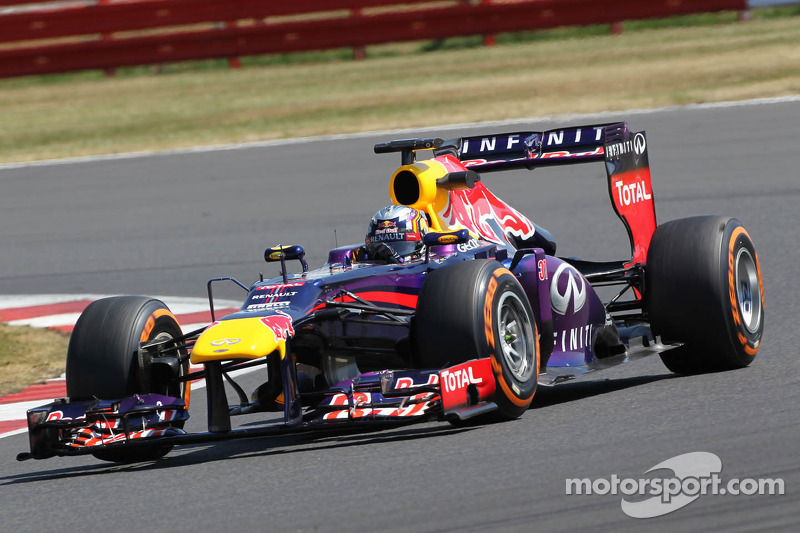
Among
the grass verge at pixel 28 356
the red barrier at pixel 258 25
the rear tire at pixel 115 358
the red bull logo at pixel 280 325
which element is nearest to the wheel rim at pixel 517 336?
the red bull logo at pixel 280 325

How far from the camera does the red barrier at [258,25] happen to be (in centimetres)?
2561

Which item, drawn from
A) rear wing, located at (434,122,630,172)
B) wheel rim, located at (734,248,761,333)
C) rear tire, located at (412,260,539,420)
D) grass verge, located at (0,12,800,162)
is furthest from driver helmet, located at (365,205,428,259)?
grass verge, located at (0,12,800,162)

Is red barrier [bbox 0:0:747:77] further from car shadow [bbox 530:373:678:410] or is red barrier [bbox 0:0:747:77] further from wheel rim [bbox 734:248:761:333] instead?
car shadow [bbox 530:373:678:410]

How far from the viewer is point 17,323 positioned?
11094mm

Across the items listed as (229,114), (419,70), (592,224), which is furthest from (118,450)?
(419,70)

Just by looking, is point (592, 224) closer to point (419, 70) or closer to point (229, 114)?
point (229, 114)

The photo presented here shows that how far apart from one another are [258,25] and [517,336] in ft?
71.2

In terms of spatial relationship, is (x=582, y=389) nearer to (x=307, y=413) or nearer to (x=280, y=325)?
(x=307, y=413)

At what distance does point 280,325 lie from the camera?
6156 millimetres

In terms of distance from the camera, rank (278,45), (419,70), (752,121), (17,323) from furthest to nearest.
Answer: (278,45) < (419,70) < (752,121) < (17,323)

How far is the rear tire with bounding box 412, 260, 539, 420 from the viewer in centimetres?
620

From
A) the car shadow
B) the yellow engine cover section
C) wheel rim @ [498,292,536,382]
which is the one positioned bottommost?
the car shadow

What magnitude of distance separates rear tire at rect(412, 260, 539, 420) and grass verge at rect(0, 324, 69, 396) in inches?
150

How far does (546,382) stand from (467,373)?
2.59ft
